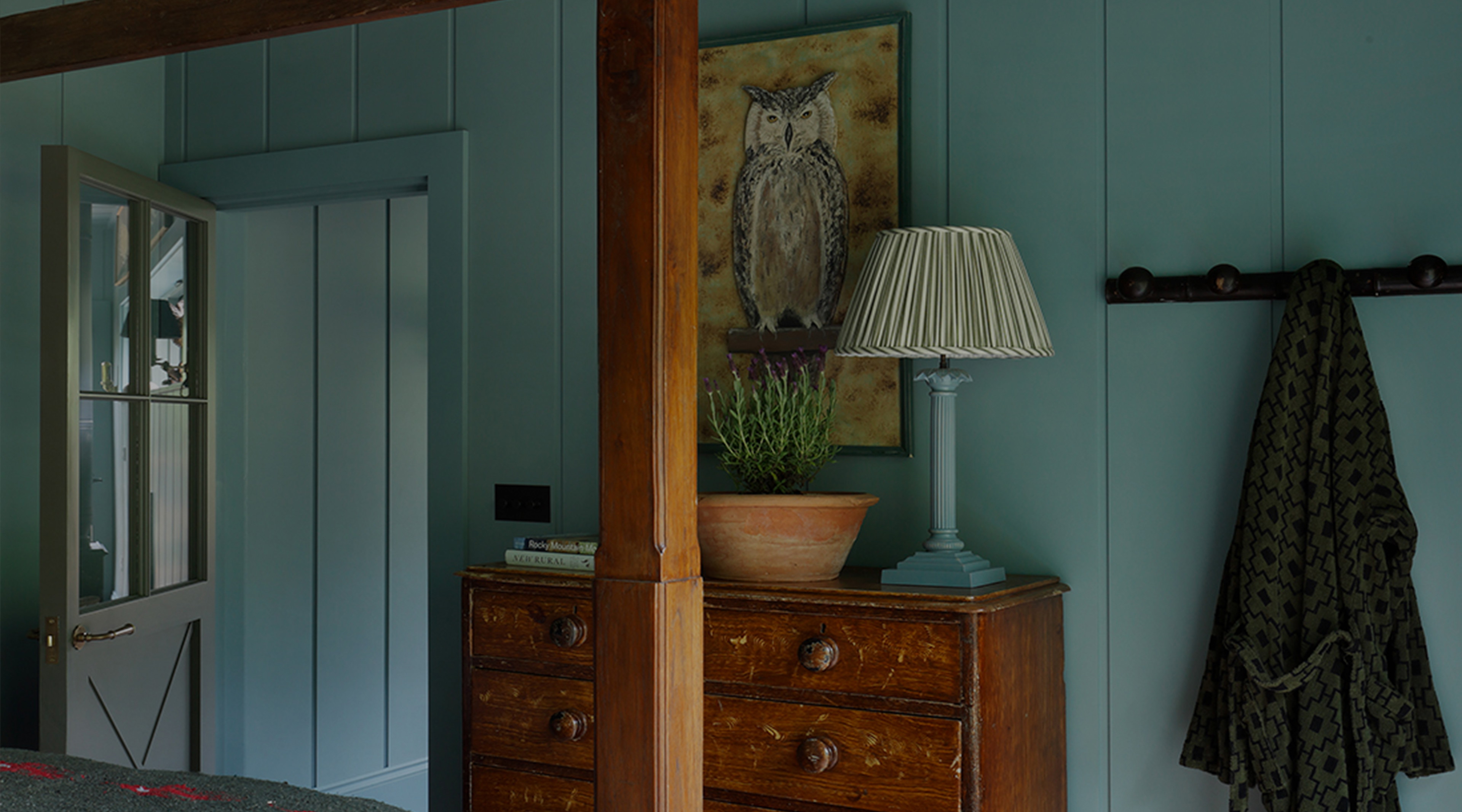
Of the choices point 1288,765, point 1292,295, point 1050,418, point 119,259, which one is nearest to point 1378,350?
point 1292,295

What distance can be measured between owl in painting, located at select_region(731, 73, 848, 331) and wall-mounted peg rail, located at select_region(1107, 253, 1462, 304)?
0.59 m

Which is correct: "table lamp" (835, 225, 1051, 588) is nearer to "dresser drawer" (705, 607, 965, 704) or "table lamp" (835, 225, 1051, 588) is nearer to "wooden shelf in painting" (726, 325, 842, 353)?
"dresser drawer" (705, 607, 965, 704)

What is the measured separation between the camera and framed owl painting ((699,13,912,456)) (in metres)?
2.43

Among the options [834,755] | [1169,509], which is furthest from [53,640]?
[1169,509]

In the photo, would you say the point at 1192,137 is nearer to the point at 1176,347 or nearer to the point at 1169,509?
the point at 1176,347

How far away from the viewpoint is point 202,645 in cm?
311

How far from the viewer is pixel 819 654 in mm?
1946

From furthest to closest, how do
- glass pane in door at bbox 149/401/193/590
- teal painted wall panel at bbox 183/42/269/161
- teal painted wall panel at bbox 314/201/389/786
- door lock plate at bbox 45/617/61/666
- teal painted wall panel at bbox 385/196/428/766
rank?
teal painted wall panel at bbox 385/196/428/766
teal painted wall panel at bbox 314/201/389/786
teal painted wall panel at bbox 183/42/269/161
glass pane in door at bbox 149/401/193/590
door lock plate at bbox 45/617/61/666

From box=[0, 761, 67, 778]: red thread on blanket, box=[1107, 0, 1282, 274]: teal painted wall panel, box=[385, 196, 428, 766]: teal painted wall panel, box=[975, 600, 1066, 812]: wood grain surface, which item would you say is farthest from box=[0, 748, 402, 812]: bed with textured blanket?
box=[385, 196, 428, 766]: teal painted wall panel

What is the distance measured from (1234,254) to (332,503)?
2722 mm

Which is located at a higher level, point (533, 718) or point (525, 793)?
point (533, 718)

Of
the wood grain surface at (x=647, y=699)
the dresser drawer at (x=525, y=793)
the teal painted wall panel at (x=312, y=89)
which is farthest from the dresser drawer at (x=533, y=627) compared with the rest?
the teal painted wall panel at (x=312, y=89)

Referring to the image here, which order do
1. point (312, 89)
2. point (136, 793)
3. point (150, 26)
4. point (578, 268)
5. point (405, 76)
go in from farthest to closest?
point (312, 89), point (405, 76), point (578, 268), point (150, 26), point (136, 793)

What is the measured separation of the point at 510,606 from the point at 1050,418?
44.4 inches
